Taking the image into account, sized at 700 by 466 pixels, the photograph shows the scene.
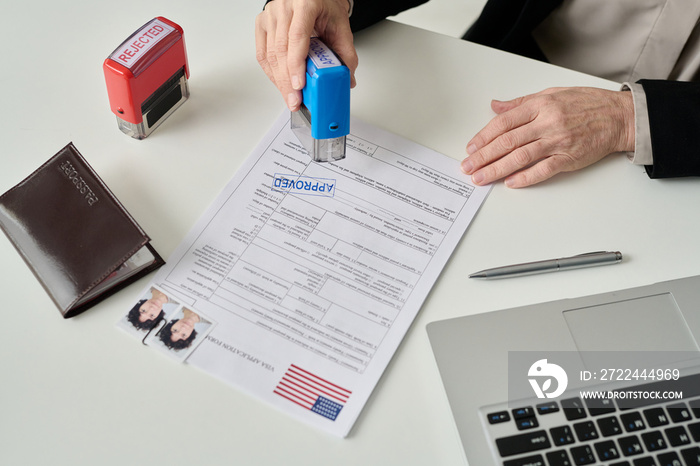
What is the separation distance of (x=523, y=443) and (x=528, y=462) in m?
0.02

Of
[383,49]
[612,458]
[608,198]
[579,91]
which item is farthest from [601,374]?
[383,49]

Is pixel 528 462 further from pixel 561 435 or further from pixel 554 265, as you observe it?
pixel 554 265

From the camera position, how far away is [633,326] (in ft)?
2.28

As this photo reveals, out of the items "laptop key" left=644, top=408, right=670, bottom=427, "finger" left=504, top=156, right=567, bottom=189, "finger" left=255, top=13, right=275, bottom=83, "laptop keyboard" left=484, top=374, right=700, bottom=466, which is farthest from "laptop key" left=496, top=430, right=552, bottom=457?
"finger" left=255, top=13, right=275, bottom=83

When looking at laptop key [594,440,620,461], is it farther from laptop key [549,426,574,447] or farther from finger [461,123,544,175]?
finger [461,123,544,175]

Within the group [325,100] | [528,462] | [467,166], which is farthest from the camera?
[467,166]

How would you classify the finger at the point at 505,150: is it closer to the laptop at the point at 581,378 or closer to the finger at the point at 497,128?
the finger at the point at 497,128

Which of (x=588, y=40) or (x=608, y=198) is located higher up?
(x=588, y=40)

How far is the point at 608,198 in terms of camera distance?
80 cm

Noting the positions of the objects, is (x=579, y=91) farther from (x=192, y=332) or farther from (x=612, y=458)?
(x=192, y=332)

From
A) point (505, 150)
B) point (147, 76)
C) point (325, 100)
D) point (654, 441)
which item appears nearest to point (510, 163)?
point (505, 150)

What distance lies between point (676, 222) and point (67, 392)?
2.45 ft

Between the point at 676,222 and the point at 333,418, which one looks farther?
the point at 676,222

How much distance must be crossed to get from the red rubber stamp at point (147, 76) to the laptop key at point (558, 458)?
0.62m
